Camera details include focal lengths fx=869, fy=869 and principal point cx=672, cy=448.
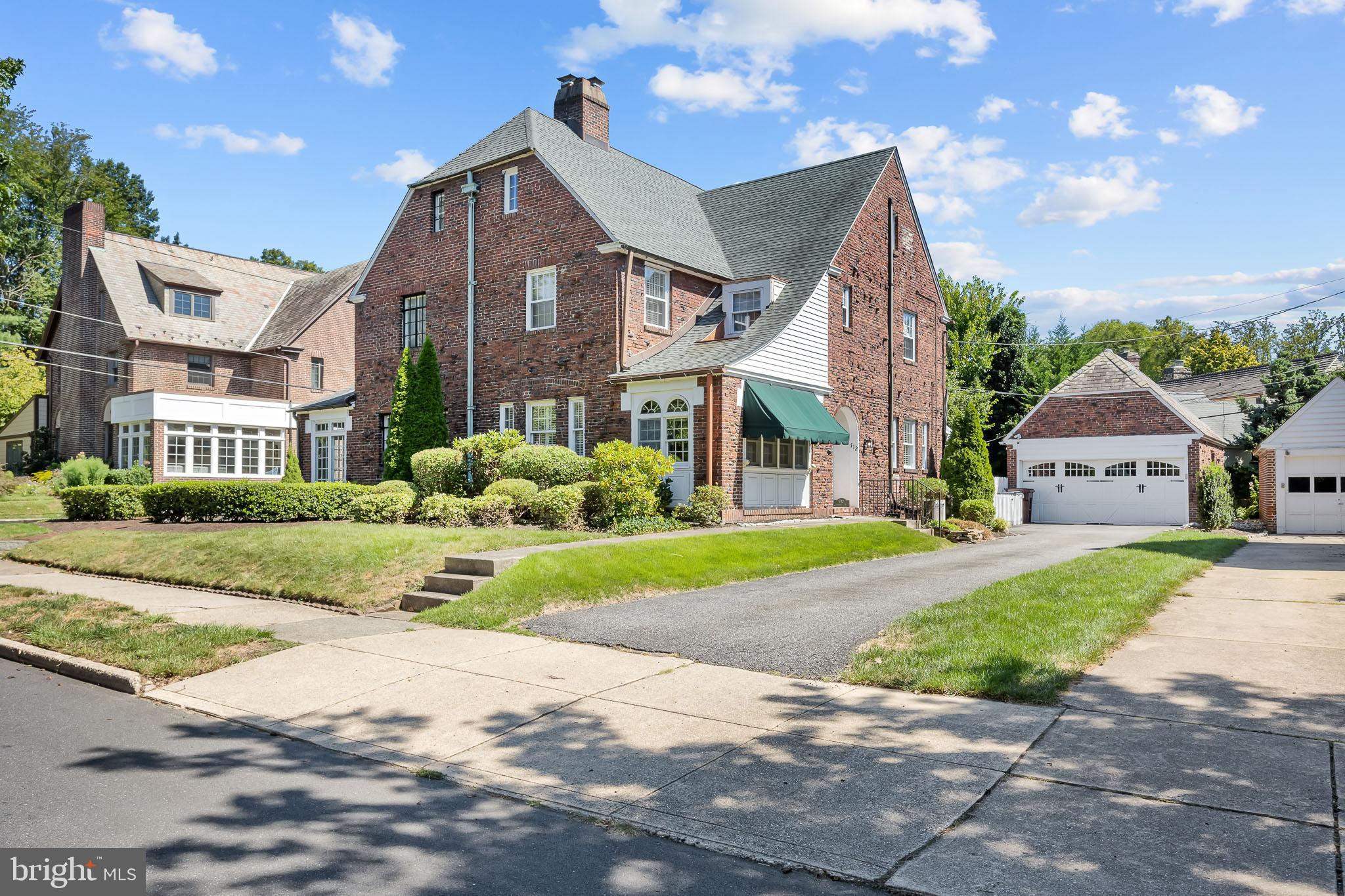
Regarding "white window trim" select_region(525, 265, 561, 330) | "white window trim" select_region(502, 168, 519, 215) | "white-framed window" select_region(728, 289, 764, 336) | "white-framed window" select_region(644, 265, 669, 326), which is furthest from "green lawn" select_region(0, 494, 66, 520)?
"white-framed window" select_region(728, 289, 764, 336)

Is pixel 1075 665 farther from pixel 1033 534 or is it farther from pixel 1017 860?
pixel 1033 534

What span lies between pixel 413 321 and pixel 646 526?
12402 millimetres

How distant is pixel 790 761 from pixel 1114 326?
296 ft

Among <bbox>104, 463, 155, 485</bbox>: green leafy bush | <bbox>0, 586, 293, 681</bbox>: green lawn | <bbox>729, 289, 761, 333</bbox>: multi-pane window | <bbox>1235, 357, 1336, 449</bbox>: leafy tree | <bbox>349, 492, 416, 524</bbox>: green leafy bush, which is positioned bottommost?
<bbox>0, 586, 293, 681</bbox>: green lawn

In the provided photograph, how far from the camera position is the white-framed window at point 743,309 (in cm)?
2261

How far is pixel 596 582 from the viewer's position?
451 inches

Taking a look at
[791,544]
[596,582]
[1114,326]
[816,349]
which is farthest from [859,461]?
[1114,326]

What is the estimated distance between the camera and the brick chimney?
2584 centimetres

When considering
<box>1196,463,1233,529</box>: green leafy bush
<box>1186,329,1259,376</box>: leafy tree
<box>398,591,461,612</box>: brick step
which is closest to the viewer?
<box>398,591,461,612</box>: brick step

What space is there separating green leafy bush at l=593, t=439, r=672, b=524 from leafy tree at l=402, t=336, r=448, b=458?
22.8 feet

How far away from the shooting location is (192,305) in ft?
128

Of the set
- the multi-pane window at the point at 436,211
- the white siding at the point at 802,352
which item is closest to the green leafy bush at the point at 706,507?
the white siding at the point at 802,352

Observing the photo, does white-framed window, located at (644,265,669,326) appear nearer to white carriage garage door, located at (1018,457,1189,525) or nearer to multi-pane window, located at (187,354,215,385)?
white carriage garage door, located at (1018,457,1189,525)

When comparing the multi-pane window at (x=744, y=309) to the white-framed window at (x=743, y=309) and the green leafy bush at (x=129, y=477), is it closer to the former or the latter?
the white-framed window at (x=743, y=309)
